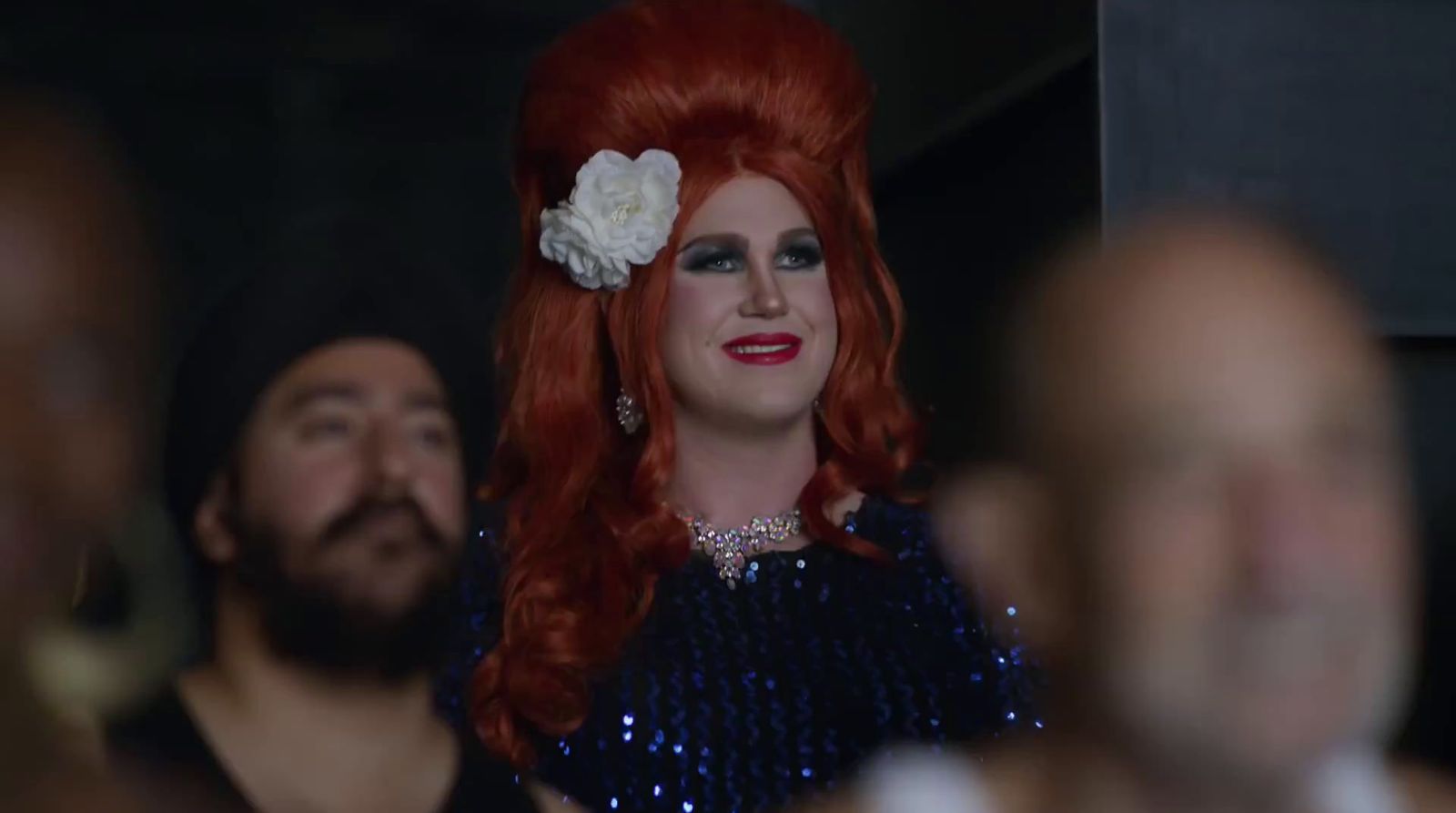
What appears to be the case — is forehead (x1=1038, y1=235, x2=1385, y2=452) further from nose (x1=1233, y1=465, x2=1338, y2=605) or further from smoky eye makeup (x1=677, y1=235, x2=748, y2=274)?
smoky eye makeup (x1=677, y1=235, x2=748, y2=274)

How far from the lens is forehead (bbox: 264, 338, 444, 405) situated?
2.13 ft

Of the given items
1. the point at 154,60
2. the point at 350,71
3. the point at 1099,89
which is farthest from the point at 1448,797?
the point at 350,71

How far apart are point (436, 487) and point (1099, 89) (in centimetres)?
102

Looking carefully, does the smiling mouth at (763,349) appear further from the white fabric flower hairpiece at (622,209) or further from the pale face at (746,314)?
the white fabric flower hairpiece at (622,209)

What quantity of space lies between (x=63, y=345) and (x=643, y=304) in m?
0.82

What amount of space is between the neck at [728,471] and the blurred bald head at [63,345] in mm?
783

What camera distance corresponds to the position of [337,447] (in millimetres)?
628

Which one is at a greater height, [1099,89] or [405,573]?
[1099,89]

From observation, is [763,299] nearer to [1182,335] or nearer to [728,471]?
[728,471]

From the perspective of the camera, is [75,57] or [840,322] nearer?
[75,57]

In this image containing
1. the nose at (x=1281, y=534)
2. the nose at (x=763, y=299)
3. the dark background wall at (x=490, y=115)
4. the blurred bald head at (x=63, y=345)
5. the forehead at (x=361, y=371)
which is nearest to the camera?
the nose at (x=1281, y=534)

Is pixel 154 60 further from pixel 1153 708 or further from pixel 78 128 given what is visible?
pixel 1153 708

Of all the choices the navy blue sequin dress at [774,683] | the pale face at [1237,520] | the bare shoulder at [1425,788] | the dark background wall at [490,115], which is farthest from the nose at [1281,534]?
the navy blue sequin dress at [774,683]

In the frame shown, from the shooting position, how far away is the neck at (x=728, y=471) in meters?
1.37
